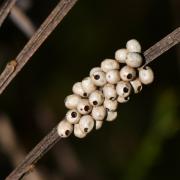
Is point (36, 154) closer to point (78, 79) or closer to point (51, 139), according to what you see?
point (51, 139)

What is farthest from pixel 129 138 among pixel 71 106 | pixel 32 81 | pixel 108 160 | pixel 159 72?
pixel 71 106

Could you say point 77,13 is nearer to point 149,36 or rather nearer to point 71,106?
point 149,36

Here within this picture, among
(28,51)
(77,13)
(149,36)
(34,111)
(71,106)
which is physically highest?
(77,13)

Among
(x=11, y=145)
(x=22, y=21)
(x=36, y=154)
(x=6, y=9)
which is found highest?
(x=22, y=21)

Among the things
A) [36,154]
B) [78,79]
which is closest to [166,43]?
[36,154]

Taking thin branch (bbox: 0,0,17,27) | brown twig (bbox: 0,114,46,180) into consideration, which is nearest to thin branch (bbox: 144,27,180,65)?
thin branch (bbox: 0,0,17,27)

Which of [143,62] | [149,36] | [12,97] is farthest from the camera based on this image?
[149,36]

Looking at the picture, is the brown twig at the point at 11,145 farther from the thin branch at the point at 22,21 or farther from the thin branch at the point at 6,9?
the thin branch at the point at 6,9
